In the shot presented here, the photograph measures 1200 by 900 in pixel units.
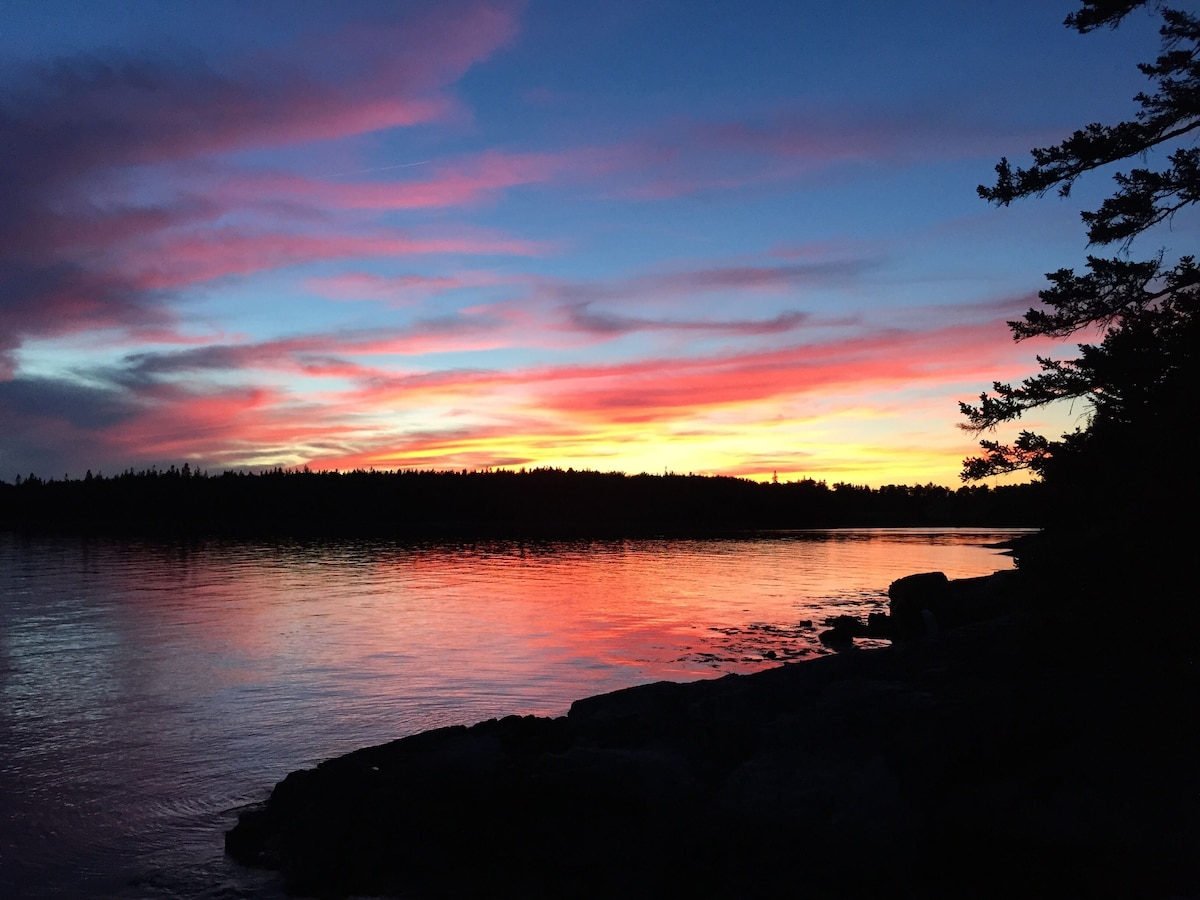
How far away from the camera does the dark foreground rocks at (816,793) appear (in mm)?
8812

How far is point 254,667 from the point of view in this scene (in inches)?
1032

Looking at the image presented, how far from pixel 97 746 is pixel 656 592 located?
36.6 meters

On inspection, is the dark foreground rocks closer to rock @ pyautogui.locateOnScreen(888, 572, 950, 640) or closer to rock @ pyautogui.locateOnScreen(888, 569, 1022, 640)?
rock @ pyautogui.locateOnScreen(888, 569, 1022, 640)

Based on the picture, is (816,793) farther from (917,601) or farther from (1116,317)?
Result: (917,601)

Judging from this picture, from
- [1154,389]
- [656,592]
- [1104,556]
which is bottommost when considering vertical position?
[656,592]

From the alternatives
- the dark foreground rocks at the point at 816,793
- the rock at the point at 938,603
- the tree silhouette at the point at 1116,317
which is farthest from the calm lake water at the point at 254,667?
the tree silhouette at the point at 1116,317

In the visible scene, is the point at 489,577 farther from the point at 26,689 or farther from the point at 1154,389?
the point at 1154,389

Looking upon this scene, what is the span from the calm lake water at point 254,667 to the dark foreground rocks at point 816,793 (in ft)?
5.80

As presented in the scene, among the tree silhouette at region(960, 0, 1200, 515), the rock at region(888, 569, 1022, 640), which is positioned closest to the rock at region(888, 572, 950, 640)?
the rock at region(888, 569, 1022, 640)

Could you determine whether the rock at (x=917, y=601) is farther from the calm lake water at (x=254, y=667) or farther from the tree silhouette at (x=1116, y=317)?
the tree silhouette at (x=1116, y=317)

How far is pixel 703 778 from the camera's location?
10266mm

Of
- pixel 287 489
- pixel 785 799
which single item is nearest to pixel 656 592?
pixel 785 799

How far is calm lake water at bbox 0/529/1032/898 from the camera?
41.6 feet

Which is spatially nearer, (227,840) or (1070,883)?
(1070,883)
